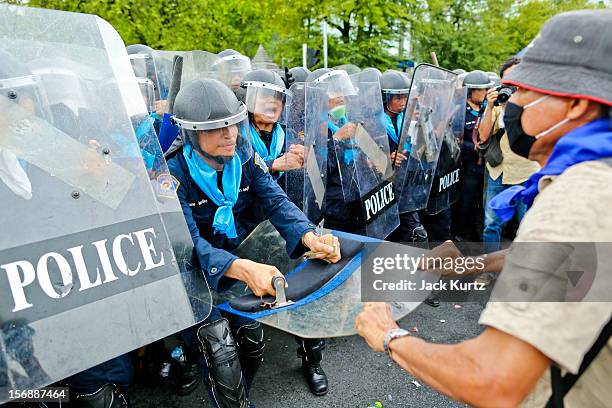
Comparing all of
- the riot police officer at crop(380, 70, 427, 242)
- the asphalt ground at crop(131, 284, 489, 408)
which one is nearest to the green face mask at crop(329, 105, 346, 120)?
the riot police officer at crop(380, 70, 427, 242)

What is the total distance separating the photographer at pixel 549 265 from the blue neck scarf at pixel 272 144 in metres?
2.50

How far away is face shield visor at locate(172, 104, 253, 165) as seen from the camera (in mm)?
2291

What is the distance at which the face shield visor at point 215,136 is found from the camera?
2291mm

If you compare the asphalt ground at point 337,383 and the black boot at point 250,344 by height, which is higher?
the black boot at point 250,344

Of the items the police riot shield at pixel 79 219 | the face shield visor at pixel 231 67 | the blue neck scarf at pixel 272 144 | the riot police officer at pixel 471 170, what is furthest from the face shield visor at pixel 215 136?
the face shield visor at pixel 231 67

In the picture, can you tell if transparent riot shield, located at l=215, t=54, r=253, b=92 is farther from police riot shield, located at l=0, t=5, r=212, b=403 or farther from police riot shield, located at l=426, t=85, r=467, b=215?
police riot shield, located at l=0, t=5, r=212, b=403

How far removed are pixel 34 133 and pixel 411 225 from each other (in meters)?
3.46

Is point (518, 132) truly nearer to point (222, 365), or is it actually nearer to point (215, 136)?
point (215, 136)

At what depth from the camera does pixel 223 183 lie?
8.11ft

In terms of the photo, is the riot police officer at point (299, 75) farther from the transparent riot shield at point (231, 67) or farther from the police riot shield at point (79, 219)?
the police riot shield at point (79, 219)

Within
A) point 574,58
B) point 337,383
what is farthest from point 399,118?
point 574,58

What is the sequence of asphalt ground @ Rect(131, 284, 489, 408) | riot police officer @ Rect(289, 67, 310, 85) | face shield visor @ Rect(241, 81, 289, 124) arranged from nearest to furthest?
asphalt ground @ Rect(131, 284, 489, 408) → face shield visor @ Rect(241, 81, 289, 124) → riot police officer @ Rect(289, 67, 310, 85)

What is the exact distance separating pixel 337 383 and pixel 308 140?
5.78 feet

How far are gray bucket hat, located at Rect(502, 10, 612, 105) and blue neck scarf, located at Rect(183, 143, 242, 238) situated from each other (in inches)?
65.4
